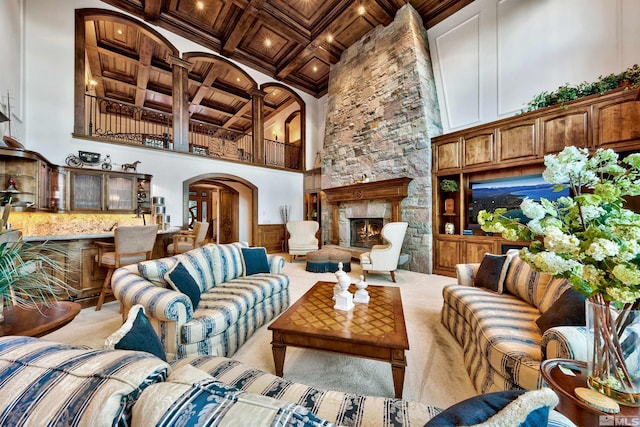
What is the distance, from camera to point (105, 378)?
0.47 metres

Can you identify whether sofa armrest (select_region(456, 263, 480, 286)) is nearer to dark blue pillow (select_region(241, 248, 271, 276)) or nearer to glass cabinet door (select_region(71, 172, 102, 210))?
dark blue pillow (select_region(241, 248, 271, 276))

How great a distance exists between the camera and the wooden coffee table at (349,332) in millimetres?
1402

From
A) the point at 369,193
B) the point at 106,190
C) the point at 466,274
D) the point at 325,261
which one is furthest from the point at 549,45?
the point at 106,190

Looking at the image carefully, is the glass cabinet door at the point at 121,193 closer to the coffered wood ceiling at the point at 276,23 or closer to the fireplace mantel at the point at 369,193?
the coffered wood ceiling at the point at 276,23

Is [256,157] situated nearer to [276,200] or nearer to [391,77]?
[276,200]

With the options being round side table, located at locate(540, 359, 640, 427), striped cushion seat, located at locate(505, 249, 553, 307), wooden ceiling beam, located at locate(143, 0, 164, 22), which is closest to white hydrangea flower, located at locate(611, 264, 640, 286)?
round side table, located at locate(540, 359, 640, 427)

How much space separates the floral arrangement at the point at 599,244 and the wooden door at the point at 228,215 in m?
8.15

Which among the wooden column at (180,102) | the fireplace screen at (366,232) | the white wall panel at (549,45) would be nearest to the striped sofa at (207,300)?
the fireplace screen at (366,232)

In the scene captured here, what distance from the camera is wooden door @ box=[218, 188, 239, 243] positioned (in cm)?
818

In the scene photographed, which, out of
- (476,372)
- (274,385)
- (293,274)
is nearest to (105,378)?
(274,385)

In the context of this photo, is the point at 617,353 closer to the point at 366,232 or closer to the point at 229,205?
the point at 366,232

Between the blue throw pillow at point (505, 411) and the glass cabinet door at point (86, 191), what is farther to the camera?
the glass cabinet door at point (86, 191)

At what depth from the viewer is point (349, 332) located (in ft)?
5.01

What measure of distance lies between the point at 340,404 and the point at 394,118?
5.25 meters
